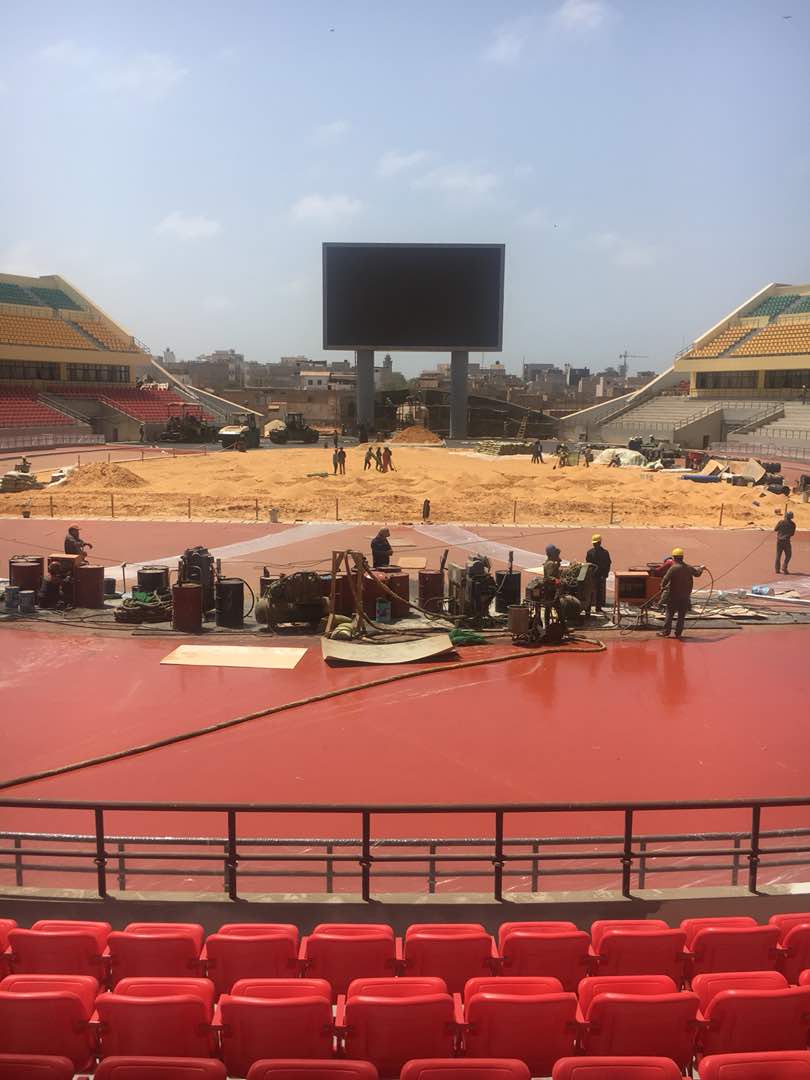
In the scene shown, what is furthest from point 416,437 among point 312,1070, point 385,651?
point 312,1070

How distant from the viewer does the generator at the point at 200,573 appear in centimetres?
1653

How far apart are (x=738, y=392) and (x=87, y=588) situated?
61.8 m

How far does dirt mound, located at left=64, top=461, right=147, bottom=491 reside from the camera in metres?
36.1

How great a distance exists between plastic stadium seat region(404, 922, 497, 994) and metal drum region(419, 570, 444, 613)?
460 inches

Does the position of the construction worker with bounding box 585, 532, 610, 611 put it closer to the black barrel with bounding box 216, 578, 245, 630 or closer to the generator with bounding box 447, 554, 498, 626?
the generator with bounding box 447, 554, 498, 626

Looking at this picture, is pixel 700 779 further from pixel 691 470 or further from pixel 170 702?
pixel 691 470

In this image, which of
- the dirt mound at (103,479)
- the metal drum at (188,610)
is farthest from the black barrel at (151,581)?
the dirt mound at (103,479)

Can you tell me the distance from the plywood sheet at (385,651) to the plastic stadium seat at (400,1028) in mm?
9720

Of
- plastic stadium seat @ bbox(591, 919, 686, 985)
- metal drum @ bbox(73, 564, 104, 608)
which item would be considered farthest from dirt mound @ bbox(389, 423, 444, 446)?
plastic stadium seat @ bbox(591, 919, 686, 985)

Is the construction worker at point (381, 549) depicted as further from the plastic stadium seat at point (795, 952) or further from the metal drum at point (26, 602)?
the plastic stadium seat at point (795, 952)

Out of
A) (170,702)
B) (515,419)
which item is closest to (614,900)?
(170,702)

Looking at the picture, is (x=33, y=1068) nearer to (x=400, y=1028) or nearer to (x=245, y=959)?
(x=245, y=959)

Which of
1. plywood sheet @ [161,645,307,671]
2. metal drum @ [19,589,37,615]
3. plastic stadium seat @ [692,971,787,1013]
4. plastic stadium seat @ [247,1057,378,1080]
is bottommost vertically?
plywood sheet @ [161,645,307,671]

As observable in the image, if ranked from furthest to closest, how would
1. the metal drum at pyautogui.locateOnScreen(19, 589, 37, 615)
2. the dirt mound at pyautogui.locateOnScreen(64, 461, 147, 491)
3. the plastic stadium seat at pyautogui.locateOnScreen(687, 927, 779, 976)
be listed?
the dirt mound at pyautogui.locateOnScreen(64, 461, 147, 491) < the metal drum at pyautogui.locateOnScreen(19, 589, 37, 615) < the plastic stadium seat at pyautogui.locateOnScreen(687, 927, 779, 976)
